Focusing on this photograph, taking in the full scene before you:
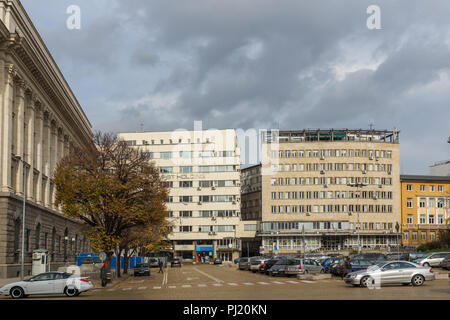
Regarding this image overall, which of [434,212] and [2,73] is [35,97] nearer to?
[2,73]

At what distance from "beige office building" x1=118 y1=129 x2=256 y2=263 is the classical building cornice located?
5640 centimetres

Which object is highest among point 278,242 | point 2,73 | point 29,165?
point 2,73

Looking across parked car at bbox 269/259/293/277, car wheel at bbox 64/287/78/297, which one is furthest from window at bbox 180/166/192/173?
car wheel at bbox 64/287/78/297

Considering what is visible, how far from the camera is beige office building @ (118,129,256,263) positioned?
445 feet

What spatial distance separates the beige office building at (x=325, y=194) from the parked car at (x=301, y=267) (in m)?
76.3

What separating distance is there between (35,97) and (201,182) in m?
78.9

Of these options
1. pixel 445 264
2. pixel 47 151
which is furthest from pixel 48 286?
pixel 47 151

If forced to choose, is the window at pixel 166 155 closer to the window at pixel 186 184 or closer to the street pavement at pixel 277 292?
the window at pixel 186 184

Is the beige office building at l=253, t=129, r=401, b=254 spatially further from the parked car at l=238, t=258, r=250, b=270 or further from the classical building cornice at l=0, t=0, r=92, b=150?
the classical building cornice at l=0, t=0, r=92, b=150

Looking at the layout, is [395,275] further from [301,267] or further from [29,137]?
[29,137]

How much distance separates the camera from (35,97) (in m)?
61.8

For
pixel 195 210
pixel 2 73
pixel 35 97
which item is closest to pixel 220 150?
pixel 195 210

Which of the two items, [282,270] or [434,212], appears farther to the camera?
[434,212]

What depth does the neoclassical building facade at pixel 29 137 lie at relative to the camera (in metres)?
50.2
